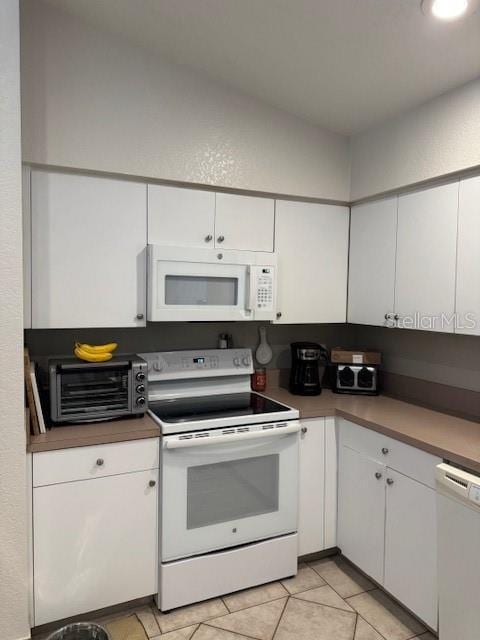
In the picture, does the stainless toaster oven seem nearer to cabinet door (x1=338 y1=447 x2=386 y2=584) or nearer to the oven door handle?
the oven door handle

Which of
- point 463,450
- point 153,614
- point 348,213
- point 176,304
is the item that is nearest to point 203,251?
point 176,304

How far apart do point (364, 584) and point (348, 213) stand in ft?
6.74

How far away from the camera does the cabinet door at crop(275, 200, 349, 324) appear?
2.80m

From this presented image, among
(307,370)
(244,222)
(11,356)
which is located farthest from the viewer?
(307,370)

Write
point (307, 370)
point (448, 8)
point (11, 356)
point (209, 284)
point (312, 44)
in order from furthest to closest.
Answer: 1. point (307, 370)
2. point (209, 284)
3. point (312, 44)
4. point (11, 356)
5. point (448, 8)

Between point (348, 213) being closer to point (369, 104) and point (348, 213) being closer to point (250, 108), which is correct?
point (369, 104)

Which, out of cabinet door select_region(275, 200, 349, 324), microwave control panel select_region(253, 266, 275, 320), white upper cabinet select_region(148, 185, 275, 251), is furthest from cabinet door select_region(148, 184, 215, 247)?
cabinet door select_region(275, 200, 349, 324)

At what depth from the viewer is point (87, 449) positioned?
2088 mm

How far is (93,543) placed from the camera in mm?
2131

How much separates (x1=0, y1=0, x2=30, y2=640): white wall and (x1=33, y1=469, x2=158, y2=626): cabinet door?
0.08m

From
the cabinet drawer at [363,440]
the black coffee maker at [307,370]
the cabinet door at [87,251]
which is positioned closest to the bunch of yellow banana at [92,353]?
the cabinet door at [87,251]

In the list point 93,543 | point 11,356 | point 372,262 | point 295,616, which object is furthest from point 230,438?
point 372,262

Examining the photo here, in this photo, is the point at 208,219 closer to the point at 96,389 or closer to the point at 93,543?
the point at 96,389

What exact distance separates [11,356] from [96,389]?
45 cm
